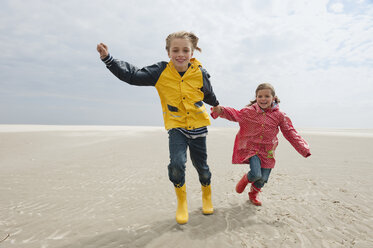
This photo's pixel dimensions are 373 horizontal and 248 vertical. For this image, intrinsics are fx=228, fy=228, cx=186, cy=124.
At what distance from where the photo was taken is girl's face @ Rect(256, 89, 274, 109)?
3.57 m

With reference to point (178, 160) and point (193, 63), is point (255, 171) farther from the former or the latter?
point (193, 63)

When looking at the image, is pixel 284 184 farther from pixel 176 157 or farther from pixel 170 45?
pixel 170 45

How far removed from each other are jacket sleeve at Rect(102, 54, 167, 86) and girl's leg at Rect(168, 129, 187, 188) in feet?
2.39

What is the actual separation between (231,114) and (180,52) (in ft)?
4.46

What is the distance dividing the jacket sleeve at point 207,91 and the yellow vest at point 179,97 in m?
0.17

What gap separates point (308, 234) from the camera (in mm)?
2740

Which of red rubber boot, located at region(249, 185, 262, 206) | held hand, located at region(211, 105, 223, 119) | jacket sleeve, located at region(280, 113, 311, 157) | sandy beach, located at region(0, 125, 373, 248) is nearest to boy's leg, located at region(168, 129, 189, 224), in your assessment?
sandy beach, located at region(0, 125, 373, 248)

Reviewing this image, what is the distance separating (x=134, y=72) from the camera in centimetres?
286

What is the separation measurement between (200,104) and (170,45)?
873mm

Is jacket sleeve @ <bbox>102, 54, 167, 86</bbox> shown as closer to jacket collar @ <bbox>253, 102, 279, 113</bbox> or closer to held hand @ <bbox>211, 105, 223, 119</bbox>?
held hand @ <bbox>211, 105, 223, 119</bbox>

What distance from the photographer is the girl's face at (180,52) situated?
292cm

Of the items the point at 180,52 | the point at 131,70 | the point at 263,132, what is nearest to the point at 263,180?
the point at 263,132

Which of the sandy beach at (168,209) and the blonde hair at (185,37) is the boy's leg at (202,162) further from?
the blonde hair at (185,37)

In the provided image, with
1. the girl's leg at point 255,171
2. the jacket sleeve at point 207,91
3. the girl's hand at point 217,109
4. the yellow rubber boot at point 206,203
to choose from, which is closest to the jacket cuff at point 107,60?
the jacket sleeve at point 207,91
